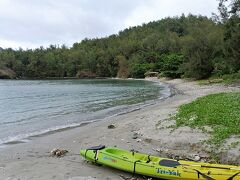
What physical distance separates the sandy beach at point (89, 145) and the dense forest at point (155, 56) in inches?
1331

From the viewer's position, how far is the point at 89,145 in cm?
1827

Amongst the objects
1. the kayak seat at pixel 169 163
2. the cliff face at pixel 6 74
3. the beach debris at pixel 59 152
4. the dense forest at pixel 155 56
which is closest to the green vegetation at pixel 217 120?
the kayak seat at pixel 169 163

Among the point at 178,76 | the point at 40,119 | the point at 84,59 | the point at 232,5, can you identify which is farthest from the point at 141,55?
the point at 40,119

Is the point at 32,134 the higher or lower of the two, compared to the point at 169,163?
lower

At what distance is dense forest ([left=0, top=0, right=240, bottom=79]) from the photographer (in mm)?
68688

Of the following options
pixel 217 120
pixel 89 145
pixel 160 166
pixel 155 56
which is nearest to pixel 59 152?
pixel 89 145

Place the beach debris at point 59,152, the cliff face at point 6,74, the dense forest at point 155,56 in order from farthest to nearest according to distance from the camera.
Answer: the cliff face at point 6,74 → the dense forest at point 155,56 → the beach debris at point 59,152

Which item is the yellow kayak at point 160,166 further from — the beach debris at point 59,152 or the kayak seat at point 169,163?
the beach debris at point 59,152

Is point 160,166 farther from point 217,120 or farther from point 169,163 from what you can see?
point 217,120

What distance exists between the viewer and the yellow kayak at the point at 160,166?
1129cm

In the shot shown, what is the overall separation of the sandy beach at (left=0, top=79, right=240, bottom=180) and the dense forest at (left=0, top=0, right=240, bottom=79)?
33810 millimetres

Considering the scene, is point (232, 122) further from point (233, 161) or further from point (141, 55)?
point (141, 55)

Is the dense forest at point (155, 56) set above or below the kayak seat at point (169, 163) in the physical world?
above

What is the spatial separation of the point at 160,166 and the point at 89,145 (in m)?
6.71
